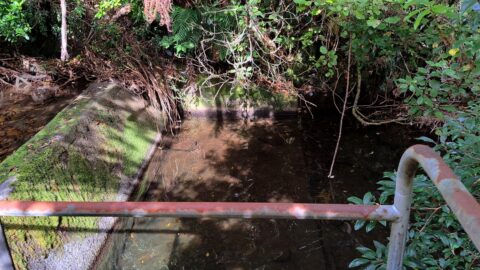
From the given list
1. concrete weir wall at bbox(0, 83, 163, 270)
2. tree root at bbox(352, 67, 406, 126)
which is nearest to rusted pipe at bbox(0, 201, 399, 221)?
concrete weir wall at bbox(0, 83, 163, 270)

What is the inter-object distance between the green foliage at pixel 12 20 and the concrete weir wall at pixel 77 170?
118cm

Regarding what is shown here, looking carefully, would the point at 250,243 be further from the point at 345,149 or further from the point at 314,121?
the point at 314,121

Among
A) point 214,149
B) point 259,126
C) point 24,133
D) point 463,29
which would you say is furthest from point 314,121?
point 24,133

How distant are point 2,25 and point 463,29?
4665mm

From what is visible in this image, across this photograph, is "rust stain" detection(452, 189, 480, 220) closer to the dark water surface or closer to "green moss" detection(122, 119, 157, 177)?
the dark water surface

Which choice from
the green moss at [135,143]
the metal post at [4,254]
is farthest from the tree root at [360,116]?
the metal post at [4,254]

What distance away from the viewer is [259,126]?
17.6ft

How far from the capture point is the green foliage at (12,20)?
172 inches

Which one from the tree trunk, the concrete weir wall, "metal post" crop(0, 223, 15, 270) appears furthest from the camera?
the tree trunk

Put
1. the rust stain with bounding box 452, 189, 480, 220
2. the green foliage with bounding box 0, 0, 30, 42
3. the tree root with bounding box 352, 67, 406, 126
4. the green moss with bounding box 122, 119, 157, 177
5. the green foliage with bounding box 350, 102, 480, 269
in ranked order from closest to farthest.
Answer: the rust stain with bounding box 452, 189, 480, 220
the green foliage with bounding box 350, 102, 480, 269
the green moss with bounding box 122, 119, 157, 177
the green foliage with bounding box 0, 0, 30, 42
the tree root with bounding box 352, 67, 406, 126

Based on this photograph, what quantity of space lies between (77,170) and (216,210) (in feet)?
7.93

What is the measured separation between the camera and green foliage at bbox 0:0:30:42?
437 cm

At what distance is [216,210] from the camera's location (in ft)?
3.95

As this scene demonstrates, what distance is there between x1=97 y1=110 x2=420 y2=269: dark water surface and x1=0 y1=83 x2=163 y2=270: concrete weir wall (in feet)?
0.90
